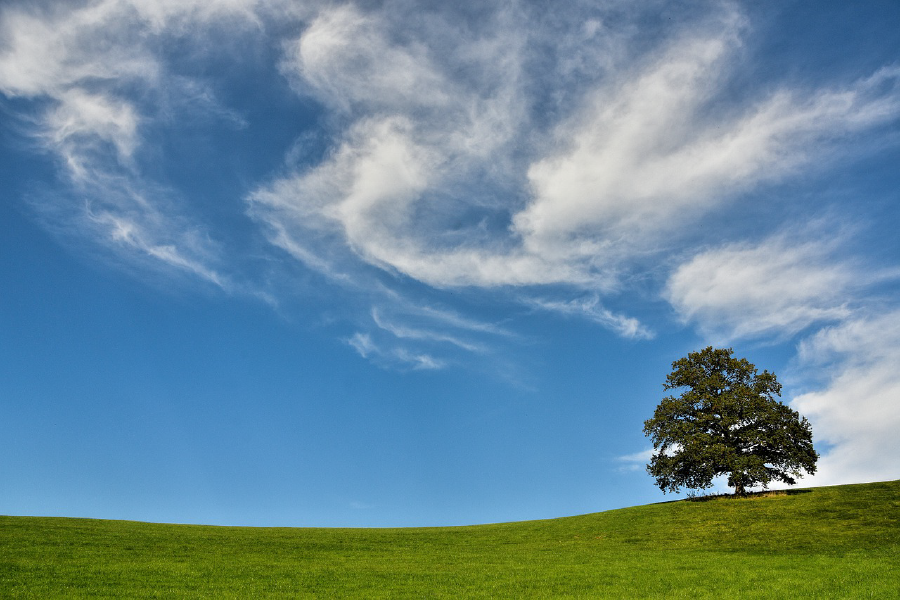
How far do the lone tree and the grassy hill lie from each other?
14.3 ft

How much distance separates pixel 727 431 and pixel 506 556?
3315cm

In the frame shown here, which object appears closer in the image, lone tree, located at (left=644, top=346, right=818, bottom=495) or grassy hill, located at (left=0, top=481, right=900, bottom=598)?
grassy hill, located at (left=0, top=481, right=900, bottom=598)

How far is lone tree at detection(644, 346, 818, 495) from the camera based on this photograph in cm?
5866

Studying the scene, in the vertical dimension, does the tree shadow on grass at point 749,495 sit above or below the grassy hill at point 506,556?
above

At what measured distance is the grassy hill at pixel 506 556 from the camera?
89.2 ft

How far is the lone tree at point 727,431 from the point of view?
58.7m

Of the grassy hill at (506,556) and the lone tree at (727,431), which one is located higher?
the lone tree at (727,431)

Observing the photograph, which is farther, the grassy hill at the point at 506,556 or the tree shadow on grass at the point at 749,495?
the tree shadow on grass at the point at 749,495

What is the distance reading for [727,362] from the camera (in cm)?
6412

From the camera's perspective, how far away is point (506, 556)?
38562 mm

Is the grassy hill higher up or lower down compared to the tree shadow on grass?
lower down

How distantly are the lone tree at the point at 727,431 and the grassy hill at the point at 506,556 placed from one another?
14.3 ft

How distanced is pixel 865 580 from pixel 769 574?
13.2 feet

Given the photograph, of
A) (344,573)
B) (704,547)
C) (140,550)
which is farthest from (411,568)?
(704,547)
